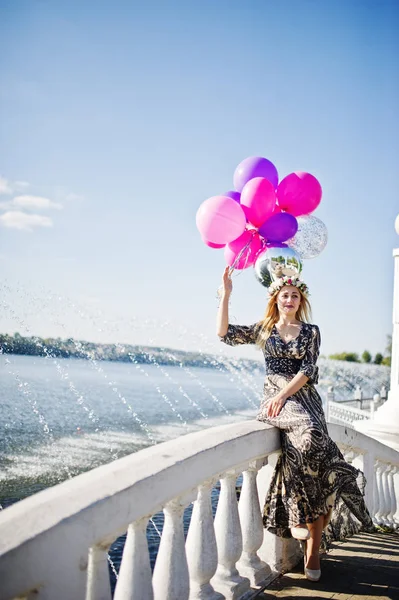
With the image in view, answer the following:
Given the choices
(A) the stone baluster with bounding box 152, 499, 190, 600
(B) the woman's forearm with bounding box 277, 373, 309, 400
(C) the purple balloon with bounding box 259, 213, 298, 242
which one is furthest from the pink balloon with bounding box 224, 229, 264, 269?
(A) the stone baluster with bounding box 152, 499, 190, 600

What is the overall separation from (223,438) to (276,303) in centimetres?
141

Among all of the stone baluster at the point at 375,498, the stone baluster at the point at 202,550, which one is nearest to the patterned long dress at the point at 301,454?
the stone baluster at the point at 202,550

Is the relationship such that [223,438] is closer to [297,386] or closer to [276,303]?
[297,386]

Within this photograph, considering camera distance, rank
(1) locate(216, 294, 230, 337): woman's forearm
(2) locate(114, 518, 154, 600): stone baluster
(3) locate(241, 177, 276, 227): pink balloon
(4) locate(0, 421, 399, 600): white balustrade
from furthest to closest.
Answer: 1. (3) locate(241, 177, 276, 227): pink balloon
2. (1) locate(216, 294, 230, 337): woman's forearm
3. (2) locate(114, 518, 154, 600): stone baluster
4. (4) locate(0, 421, 399, 600): white balustrade

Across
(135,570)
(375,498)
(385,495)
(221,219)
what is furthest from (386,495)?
(135,570)

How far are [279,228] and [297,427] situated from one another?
6.74ft

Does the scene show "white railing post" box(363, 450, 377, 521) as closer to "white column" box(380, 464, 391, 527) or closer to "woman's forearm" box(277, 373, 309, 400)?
"white column" box(380, 464, 391, 527)

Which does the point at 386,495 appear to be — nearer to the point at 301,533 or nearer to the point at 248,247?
the point at 301,533

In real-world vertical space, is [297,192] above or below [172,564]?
above

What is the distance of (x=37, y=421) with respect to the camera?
1831cm

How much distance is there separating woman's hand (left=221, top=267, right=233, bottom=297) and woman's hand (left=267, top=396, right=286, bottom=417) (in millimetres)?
879

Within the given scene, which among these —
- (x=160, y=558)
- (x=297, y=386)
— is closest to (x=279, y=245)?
(x=297, y=386)

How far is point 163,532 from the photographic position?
8.80 ft

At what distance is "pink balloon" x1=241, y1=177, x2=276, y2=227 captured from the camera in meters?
4.86
